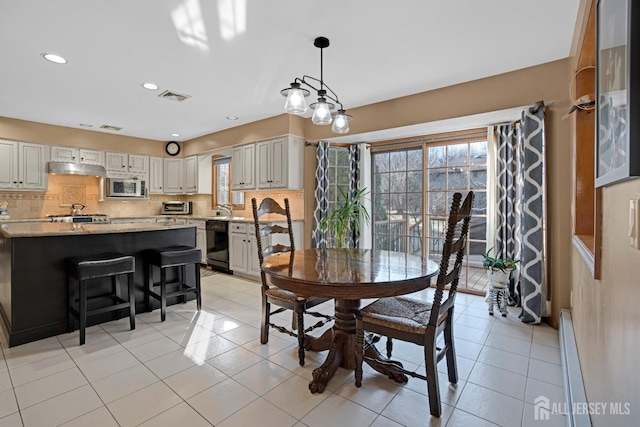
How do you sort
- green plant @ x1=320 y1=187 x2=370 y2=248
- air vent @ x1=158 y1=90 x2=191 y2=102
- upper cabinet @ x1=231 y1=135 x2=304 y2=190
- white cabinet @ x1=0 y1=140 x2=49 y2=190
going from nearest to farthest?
1. air vent @ x1=158 y1=90 x2=191 y2=102
2. green plant @ x1=320 y1=187 x2=370 y2=248
3. upper cabinet @ x1=231 y1=135 x2=304 y2=190
4. white cabinet @ x1=0 y1=140 x2=49 y2=190

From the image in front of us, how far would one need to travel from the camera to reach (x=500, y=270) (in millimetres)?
3289

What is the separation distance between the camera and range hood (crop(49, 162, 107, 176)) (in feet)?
17.7

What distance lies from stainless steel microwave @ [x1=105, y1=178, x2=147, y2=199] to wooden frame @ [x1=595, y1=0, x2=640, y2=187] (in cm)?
700

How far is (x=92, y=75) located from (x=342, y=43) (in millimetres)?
2745

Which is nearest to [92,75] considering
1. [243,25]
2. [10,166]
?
[243,25]

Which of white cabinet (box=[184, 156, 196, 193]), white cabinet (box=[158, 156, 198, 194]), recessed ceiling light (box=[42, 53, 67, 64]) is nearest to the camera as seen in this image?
recessed ceiling light (box=[42, 53, 67, 64])

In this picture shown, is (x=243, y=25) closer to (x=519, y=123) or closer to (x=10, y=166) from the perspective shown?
(x=519, y=123)

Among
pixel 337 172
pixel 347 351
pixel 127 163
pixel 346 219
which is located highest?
pixel 127 163

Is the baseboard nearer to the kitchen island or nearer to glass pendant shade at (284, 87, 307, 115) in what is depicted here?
glass pendant shade at (284, 87, 307, 115)

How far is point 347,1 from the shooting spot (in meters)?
2.15

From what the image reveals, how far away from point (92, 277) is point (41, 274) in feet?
1.74

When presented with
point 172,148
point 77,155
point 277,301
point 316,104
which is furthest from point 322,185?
point 77,155

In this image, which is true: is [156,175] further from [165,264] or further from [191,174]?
[165,264]

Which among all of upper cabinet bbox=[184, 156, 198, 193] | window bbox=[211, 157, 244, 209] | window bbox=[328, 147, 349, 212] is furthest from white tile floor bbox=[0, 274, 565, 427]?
upper cabinet bbox=[184, 156, 198, 193]
